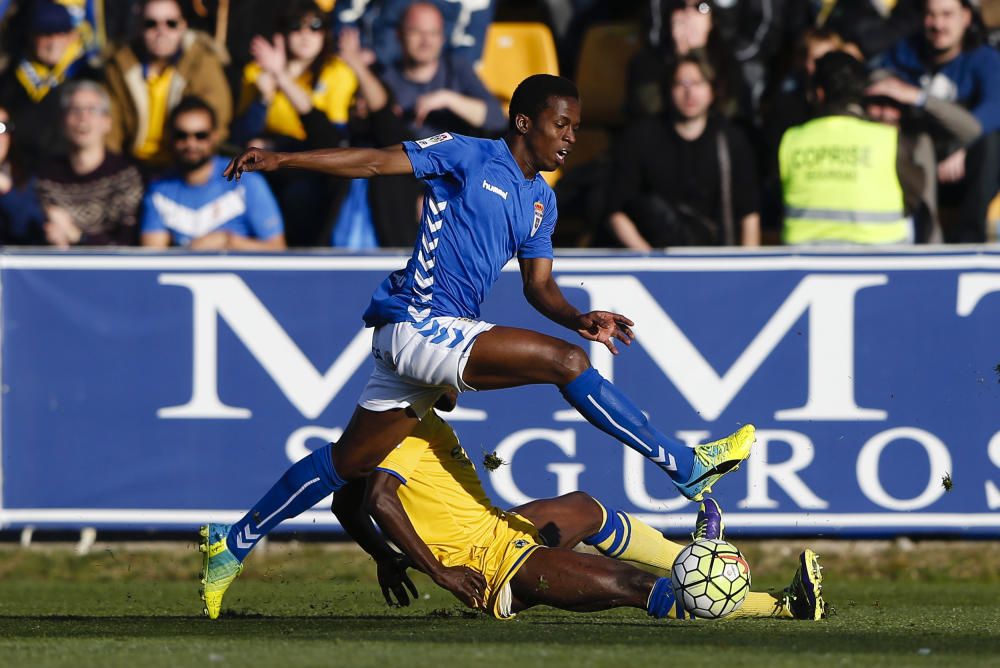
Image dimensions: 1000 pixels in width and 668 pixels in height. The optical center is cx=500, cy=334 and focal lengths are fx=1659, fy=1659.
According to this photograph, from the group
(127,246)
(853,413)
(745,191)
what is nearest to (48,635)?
(127,246)

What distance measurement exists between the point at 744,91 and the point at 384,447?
16.6 ft

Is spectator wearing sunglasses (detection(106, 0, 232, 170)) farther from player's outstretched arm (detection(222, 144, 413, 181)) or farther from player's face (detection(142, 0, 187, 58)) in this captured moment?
player's outstretched arm (detection(222, 144, 413, 181))

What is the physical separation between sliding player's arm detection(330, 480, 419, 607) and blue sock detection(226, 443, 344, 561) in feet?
0.43

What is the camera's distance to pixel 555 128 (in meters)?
6.89

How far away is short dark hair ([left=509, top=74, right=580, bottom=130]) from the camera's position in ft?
22.6

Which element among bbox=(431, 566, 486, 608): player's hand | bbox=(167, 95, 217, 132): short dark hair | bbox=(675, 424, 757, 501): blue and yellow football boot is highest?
bbox=(167, 95, 217, 132): short dark hair

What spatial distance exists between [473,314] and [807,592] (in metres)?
1.90

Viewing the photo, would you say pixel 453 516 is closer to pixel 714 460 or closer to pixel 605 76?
pixel 714 460

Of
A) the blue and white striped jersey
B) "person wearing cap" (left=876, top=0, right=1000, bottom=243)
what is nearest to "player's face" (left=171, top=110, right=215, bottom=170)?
the blue and white striped jersey

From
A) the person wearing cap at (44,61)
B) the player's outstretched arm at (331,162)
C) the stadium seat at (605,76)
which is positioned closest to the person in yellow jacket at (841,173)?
the stadium seat at (605,76)

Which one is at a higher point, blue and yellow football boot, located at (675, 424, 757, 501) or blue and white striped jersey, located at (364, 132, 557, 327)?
blue and white striped jersey, located at (364, 132, 557, 327)

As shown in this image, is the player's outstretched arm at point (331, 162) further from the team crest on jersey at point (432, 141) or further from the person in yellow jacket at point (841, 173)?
the person in yellow jacket at point (841, 173)

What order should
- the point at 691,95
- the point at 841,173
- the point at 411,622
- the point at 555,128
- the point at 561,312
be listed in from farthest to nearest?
the point at 691,95 < the point at 841,173 < the point at 411,622 < the point at 561,312 < the point at 555,128

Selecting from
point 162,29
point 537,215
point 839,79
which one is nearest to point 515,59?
point 162,29
